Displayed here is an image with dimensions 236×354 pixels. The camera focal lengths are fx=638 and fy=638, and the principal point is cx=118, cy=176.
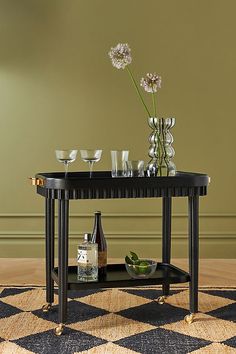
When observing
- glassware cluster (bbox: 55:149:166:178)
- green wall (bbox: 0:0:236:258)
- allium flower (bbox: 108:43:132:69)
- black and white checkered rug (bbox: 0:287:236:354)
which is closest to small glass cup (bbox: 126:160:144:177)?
glassware cluster (bbox: 55:149:166:178)

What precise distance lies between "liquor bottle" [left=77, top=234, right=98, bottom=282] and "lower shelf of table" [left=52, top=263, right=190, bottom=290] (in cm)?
5

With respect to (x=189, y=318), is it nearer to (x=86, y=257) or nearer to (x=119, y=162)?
(x=86, y=257)

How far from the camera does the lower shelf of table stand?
10.1ft

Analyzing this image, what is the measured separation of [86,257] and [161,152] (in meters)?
0.69

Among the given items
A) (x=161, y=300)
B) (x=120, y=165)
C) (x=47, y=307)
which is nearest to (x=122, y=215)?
(x=161, y=300)

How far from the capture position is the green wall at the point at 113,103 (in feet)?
15.9

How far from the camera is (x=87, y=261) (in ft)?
10.2

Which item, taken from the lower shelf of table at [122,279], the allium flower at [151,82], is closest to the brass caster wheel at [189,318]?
the lower shelf of table at [122,279]

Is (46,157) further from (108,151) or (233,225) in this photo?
(233,225)

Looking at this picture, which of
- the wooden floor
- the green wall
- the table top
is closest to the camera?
the table top

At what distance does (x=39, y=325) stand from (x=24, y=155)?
1.99 m

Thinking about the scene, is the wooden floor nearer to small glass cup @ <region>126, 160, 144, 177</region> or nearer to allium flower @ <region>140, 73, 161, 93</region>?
small glass cup @ <region>126, 160, 144, 177</region>

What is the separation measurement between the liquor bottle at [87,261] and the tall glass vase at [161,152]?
50 cm

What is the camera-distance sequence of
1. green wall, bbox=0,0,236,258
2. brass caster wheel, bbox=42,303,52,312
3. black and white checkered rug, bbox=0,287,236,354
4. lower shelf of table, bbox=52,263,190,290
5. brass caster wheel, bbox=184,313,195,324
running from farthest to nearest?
green wall, bbox=0,0,236,258 → brass caster wheel, bbox=42,303,52,312 → brass caster wheel, bbox=184,313,195,324 → lower shelf of table, bbox=52,263,190,290 → black and white checkered rug, bbox=0,287,236,354
